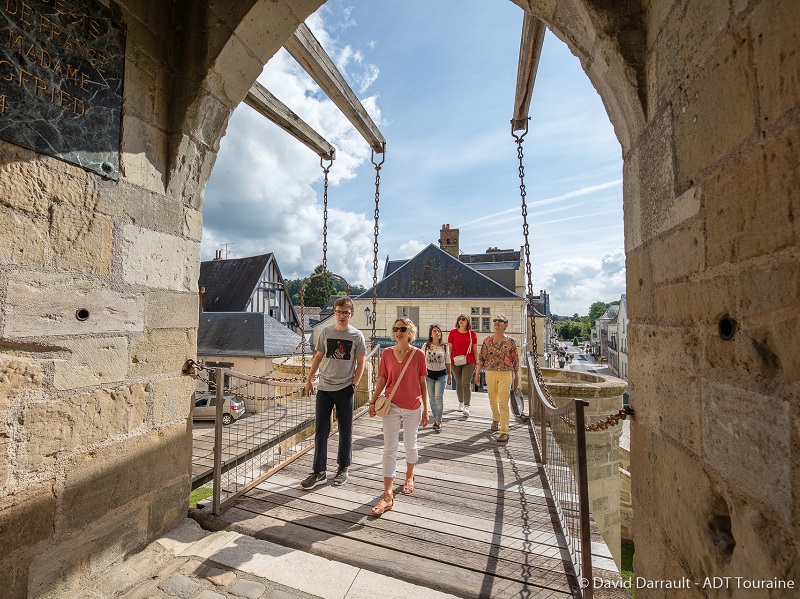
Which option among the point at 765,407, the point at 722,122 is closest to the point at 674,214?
the point at 722,122

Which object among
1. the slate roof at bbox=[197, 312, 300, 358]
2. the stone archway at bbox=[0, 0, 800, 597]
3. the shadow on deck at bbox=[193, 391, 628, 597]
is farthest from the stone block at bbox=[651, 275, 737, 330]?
the slate roof at bbox=[197, 312, 300, 358]

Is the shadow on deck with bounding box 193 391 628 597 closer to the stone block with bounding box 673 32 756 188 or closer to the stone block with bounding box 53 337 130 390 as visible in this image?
the stone block with bounding box 53 337 130 390

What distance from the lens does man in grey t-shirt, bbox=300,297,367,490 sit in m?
2.98

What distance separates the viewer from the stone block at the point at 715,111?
930 millimetres

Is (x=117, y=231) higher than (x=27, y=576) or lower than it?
higher

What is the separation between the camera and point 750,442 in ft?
3.04

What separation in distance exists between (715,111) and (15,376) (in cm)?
272

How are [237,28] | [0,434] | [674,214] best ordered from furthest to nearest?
[237,28] → [0,434] → [674,214]

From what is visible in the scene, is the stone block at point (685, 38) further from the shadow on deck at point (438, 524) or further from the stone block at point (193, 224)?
the stone block at point (193, 224)

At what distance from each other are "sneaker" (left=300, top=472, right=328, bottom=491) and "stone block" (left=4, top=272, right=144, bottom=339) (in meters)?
1.66

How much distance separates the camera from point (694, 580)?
1137 millimetres

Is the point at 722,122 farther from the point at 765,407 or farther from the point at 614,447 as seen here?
the point at 614,447

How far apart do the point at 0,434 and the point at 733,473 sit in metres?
2.58

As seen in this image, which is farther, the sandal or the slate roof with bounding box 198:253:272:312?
the slate roof with bounding box 198:253:272:312
